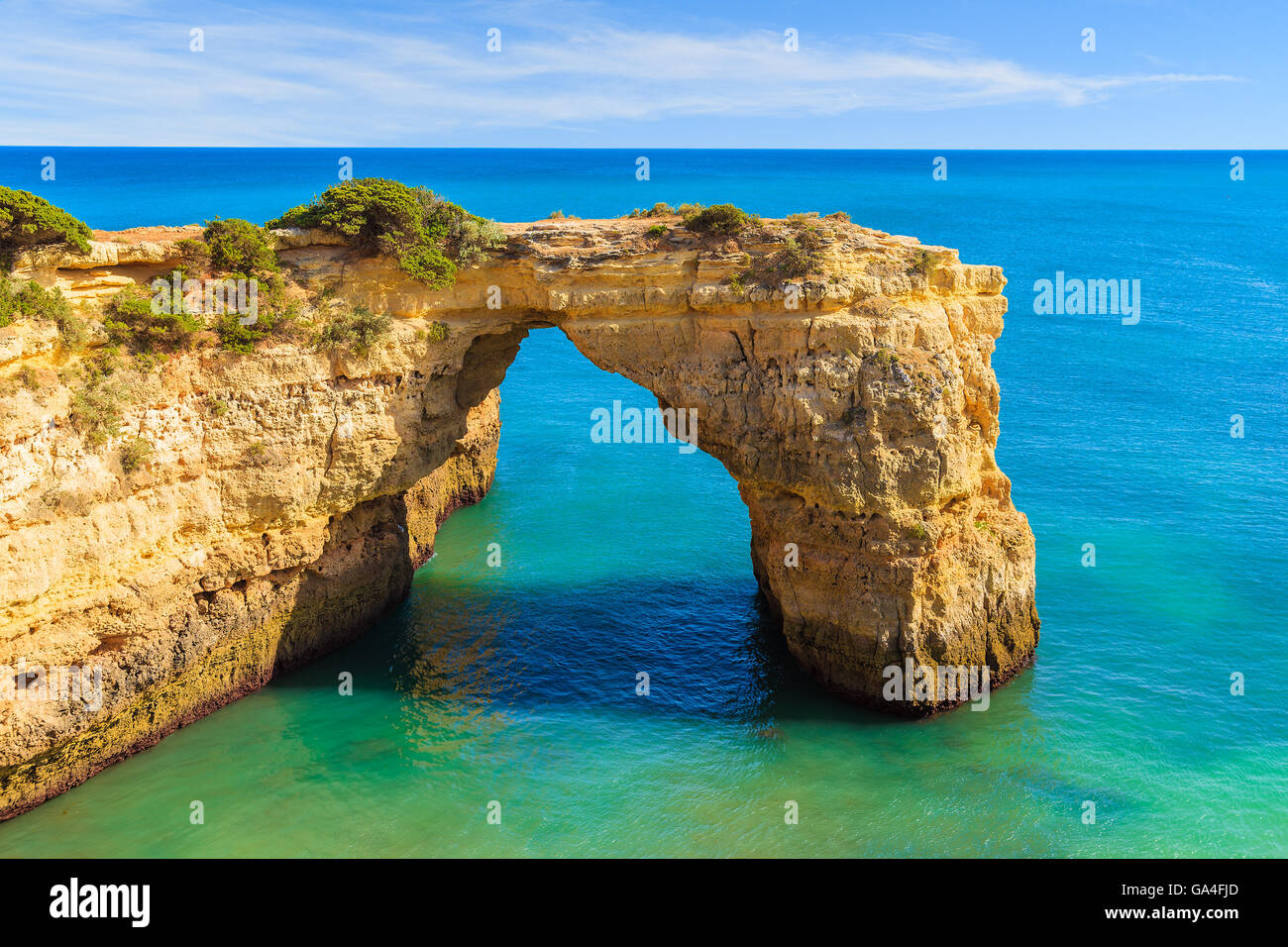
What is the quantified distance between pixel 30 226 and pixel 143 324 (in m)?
3.26

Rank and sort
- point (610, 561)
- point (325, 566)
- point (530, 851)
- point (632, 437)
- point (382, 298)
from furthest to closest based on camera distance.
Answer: point (632, 437) < point (610, 561) < point (325, 566) < point (382, 298) < point (530, 851)

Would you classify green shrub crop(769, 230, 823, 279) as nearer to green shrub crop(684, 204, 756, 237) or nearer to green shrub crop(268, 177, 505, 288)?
green shrub crop(684, 204, 756, 237)

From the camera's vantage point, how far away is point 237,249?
2569 cm

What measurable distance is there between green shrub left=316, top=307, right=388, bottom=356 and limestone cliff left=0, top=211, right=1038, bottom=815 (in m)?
0.33

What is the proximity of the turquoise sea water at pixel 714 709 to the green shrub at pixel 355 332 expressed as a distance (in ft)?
33.8

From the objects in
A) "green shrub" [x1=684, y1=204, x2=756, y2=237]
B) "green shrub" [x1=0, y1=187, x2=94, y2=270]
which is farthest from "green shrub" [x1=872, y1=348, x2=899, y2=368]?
"green shrub" [x1=0, y1=187, x2=94, y2=270]

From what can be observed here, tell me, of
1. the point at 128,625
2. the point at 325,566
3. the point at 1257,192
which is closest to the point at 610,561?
the point at 325,566

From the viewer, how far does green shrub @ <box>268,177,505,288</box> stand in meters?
26.5

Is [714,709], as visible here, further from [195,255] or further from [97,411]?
[195,255]

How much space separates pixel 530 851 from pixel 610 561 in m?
16.3

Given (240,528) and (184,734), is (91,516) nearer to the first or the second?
(240,528)

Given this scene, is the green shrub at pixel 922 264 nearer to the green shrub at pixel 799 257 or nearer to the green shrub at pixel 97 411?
the green shrub at pixel 799 257

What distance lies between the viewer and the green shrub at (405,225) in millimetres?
26500

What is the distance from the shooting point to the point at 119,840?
21.5m
